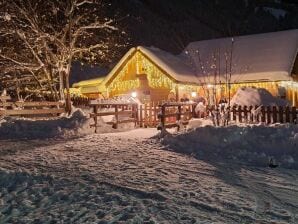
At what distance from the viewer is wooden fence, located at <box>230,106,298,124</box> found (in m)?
14.9

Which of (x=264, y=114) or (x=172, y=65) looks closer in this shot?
(x=264, y=114)

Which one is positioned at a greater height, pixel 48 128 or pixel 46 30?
pixel 46 30

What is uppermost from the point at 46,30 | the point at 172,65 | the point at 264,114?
the point at 46,30

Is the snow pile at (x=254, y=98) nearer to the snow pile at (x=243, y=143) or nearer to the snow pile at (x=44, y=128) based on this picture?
the snow pile at (x=243, y=143)

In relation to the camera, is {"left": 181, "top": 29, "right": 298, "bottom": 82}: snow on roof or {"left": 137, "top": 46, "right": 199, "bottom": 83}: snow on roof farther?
{"left": 137, "top": 46, "right": 199, "bottom": 83}: snow on roof

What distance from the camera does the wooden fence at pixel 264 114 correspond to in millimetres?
14891

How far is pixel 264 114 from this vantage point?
609 inches

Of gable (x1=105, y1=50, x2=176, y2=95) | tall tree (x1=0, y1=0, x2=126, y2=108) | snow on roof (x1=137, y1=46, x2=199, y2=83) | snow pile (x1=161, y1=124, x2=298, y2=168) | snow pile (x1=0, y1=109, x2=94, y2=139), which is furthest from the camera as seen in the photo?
gable (x1=105, y1=50, x2=176, y2=95)

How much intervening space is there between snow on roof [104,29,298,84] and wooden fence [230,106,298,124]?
27.9 ft

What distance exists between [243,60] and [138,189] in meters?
22.9

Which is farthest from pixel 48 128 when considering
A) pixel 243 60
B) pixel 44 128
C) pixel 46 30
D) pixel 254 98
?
pixel 243 60

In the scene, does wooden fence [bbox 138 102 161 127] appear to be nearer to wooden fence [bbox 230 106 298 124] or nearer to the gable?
wooden fence [bbox 230 106 298 124]

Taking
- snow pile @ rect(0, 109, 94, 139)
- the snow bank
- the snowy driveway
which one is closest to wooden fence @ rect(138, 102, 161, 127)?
the snow bank

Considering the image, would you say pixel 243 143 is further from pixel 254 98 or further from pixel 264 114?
pixel 254 98
